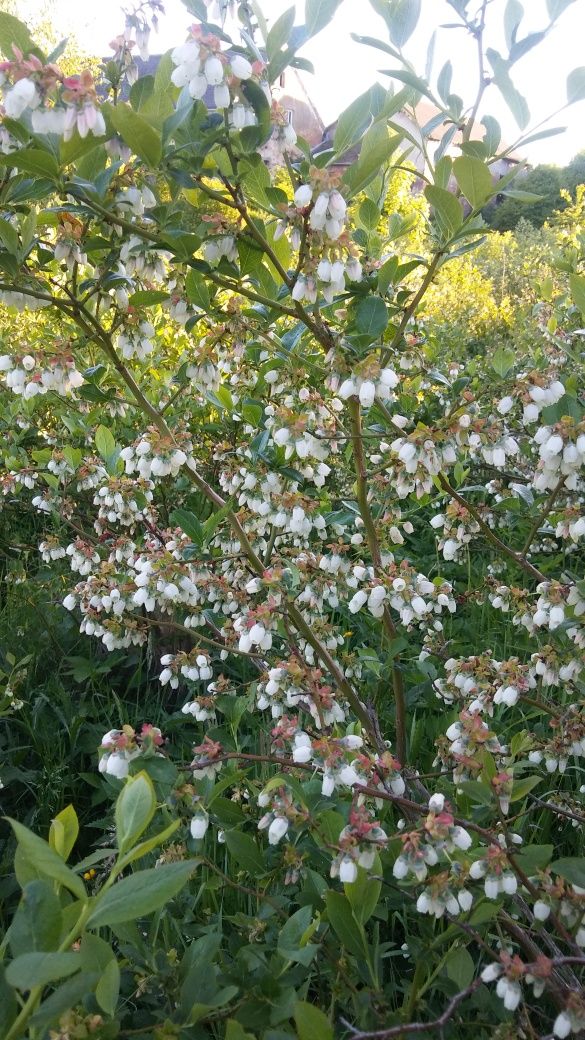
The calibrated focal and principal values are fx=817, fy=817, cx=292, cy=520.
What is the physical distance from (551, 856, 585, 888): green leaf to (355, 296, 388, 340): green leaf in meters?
0.86

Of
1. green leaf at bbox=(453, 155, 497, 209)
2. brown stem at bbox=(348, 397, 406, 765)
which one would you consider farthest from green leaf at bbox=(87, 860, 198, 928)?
green leaf at bbox=(453, 155, 497, 209)

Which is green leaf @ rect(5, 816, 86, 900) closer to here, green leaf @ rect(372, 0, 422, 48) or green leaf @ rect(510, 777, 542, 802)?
green leaf @ rect(510, 777, 542, 802)

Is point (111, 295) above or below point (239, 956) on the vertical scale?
above

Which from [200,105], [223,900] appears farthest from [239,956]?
[200,105]

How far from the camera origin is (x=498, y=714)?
2.40m

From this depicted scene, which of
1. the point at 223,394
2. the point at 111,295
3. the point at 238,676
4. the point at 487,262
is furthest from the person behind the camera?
the point at 487,262

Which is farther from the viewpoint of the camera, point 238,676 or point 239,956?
point 238,676

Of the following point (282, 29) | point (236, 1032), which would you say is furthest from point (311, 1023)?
point (282, 29)

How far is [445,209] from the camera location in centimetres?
136

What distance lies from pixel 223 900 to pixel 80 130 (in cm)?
152

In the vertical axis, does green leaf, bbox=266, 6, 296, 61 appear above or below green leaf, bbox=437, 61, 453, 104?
above

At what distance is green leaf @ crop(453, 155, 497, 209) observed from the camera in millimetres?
1245

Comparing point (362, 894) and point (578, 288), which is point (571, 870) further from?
point (578, 288)

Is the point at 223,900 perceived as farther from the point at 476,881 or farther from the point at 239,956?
the point at 476,881
